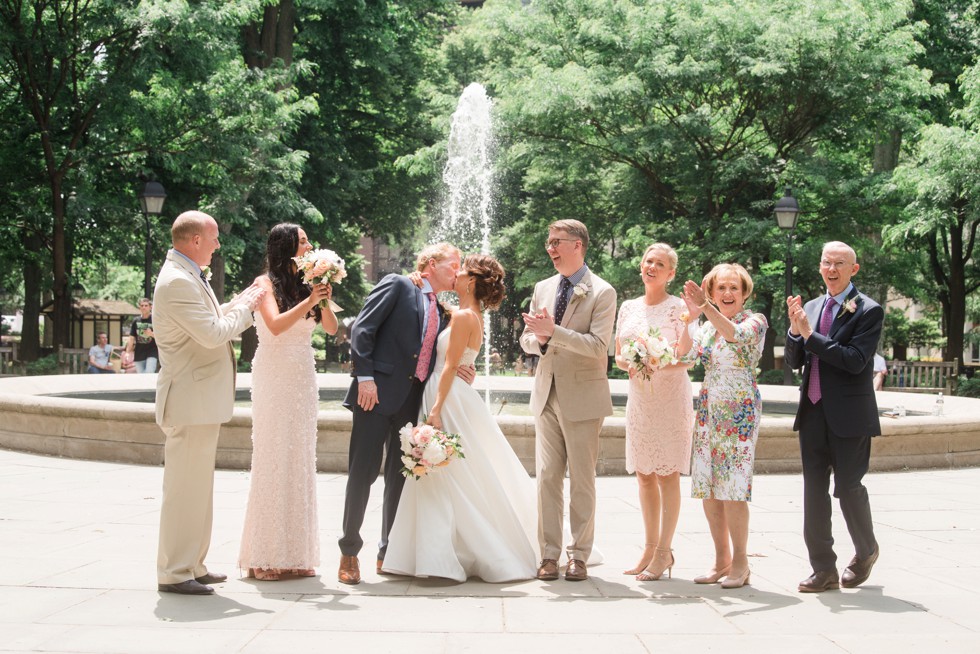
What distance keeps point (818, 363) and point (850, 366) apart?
12.1 inches

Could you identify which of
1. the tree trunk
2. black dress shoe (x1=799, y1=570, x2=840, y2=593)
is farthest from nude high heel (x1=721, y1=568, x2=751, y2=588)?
the tree trunk

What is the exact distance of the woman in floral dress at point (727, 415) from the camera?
6.28m

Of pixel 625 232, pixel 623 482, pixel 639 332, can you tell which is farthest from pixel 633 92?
pixel 639 332

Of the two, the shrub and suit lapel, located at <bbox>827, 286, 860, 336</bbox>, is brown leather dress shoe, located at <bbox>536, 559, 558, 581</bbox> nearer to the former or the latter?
suit lapel, located at <bbox>827, 286, 860, 336</bbox>

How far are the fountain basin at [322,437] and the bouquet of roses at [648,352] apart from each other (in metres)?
4.16

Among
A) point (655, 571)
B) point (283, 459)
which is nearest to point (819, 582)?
point (655, 571)

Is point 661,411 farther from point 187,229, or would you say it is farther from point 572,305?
point 187,229

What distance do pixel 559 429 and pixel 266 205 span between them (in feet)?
71.9

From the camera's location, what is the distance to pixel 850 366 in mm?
6086

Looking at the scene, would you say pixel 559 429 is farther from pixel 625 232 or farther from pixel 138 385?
pixel 625 232

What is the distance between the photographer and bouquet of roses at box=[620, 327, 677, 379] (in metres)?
6.20

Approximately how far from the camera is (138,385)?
1571 cm

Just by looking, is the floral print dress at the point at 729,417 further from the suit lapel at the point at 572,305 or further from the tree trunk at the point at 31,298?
the tree trunk at the point at 31,298

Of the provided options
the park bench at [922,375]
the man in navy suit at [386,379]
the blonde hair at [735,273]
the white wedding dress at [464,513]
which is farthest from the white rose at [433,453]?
the park bench at [922,375]
